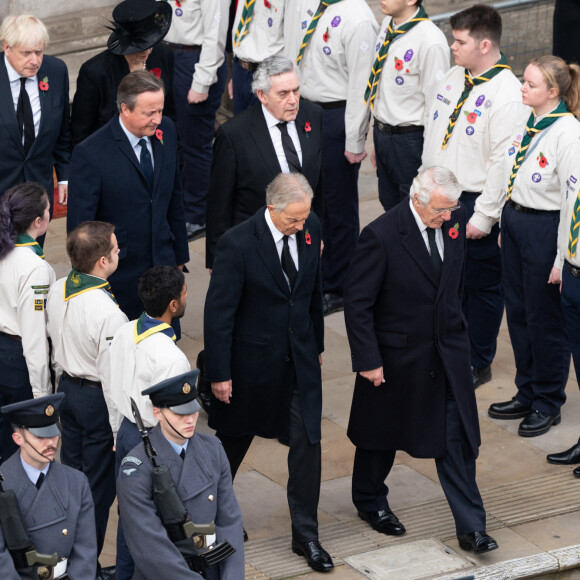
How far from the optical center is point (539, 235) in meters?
7.39

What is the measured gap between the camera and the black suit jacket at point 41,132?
7602 millimetres

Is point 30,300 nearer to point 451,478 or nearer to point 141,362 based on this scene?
point 141,362

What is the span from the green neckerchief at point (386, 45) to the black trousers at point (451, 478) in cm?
262

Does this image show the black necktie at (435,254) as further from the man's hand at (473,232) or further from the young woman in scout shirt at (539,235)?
the man's hand at (473,232)

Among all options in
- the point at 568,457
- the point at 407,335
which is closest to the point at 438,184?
the point at 407,335

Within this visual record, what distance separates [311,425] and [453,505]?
0.80m

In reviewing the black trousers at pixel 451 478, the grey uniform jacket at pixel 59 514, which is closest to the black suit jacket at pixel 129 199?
the black trousers at pixel 451 478

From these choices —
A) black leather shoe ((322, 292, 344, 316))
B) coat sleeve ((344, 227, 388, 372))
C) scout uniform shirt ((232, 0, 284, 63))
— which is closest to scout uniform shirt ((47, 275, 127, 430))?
coat sleeve ((344, 227, 388, 372))

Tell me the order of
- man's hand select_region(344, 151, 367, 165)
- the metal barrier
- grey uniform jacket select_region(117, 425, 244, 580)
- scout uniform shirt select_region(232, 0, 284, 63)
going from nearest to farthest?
grey uniform jacket select_region(117, 425, 244, 580), man's hand select_region(344, 151, 367, 165), scout uniform shirt select_region(232, 0, 284, 63), the metal barrier

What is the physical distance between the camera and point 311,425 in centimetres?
639

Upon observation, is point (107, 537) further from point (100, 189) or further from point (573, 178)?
point (573, 178)

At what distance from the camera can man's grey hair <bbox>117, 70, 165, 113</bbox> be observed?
682 centimetres

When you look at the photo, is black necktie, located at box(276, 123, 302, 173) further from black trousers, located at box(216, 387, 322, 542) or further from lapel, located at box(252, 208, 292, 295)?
black trousers, located at box(216, 387, 322, 542)

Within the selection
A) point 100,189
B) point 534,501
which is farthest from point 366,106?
point 534,501
